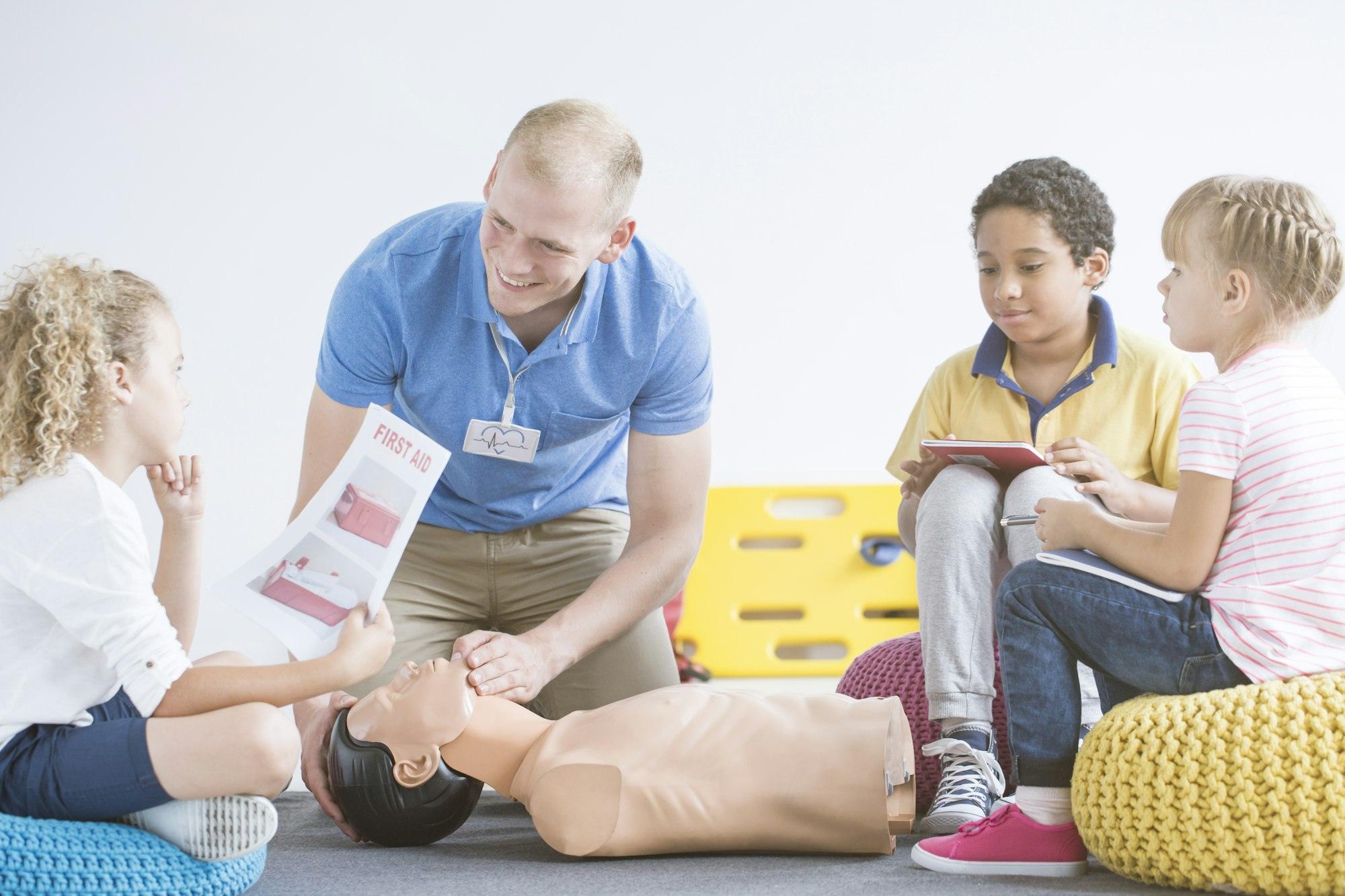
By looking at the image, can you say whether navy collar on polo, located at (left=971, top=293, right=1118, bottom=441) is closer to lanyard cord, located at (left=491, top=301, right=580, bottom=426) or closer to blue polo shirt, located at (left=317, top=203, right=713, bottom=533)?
blue polo shirt, located at (left=317, top=203, right=713, bottom=533)

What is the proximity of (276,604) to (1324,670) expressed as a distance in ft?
3.81

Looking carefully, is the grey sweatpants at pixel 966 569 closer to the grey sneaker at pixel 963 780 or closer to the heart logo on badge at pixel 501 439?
the grey sneaker at pixel 963 780

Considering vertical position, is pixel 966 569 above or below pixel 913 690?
above

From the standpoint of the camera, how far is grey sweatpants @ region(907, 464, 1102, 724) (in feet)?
5.46

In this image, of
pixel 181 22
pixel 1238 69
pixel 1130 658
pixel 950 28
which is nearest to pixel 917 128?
pixel 950 28

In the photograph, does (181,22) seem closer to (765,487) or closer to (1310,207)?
(765,487)

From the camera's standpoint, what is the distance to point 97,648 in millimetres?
1277

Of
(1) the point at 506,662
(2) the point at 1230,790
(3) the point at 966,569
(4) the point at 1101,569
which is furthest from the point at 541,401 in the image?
(2) the point at 1230,790

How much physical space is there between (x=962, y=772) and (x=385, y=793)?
2.39ft

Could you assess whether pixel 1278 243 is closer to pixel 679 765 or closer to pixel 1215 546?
pixel 1215 546

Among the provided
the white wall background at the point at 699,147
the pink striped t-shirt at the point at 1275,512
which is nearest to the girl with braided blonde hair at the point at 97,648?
the pink striped t-shirt at the point at 1275,512

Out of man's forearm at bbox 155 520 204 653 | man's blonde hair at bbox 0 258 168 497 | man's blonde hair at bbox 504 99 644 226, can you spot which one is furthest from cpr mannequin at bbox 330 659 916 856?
man's blonde hair at bbox 504 99 644 226

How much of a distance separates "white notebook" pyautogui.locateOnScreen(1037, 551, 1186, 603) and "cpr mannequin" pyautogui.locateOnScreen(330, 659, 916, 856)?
0.81 ft

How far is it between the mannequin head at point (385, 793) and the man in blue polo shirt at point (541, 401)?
195 millimetres
